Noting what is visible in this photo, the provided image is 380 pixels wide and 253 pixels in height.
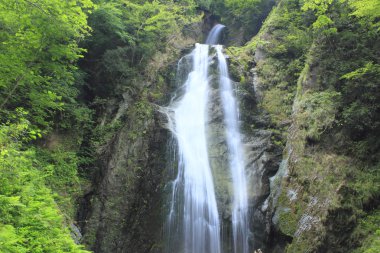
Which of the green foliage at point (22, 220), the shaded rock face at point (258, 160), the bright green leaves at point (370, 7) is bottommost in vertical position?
the green foliage at point (22, 220)

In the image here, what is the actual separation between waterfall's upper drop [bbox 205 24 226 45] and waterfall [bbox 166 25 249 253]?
29.0 ft

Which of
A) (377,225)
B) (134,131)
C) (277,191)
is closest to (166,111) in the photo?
(134,131)

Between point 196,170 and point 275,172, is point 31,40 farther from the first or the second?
point 275,172

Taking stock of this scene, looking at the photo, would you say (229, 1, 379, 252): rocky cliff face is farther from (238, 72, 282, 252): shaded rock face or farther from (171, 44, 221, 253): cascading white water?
(171, 44, 221, 253): cascading white water

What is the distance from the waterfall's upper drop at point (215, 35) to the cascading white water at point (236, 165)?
8.64 meters

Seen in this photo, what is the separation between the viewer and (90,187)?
1249 centimetres

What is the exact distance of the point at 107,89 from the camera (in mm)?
15531

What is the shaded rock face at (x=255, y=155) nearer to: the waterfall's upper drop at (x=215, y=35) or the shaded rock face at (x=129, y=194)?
the shaded rock face at (x=129, y=194)

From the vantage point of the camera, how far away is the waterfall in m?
10.9

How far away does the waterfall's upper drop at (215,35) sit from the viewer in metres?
25.2

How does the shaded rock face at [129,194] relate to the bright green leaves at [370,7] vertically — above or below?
below

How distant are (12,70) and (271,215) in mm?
9195

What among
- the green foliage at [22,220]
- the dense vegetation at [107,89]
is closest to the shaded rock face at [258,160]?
the dense vegetation at [107,89]

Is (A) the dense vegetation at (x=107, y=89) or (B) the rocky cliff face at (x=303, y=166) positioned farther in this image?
(B) the rocky cliff face at (x=303, y=166)
